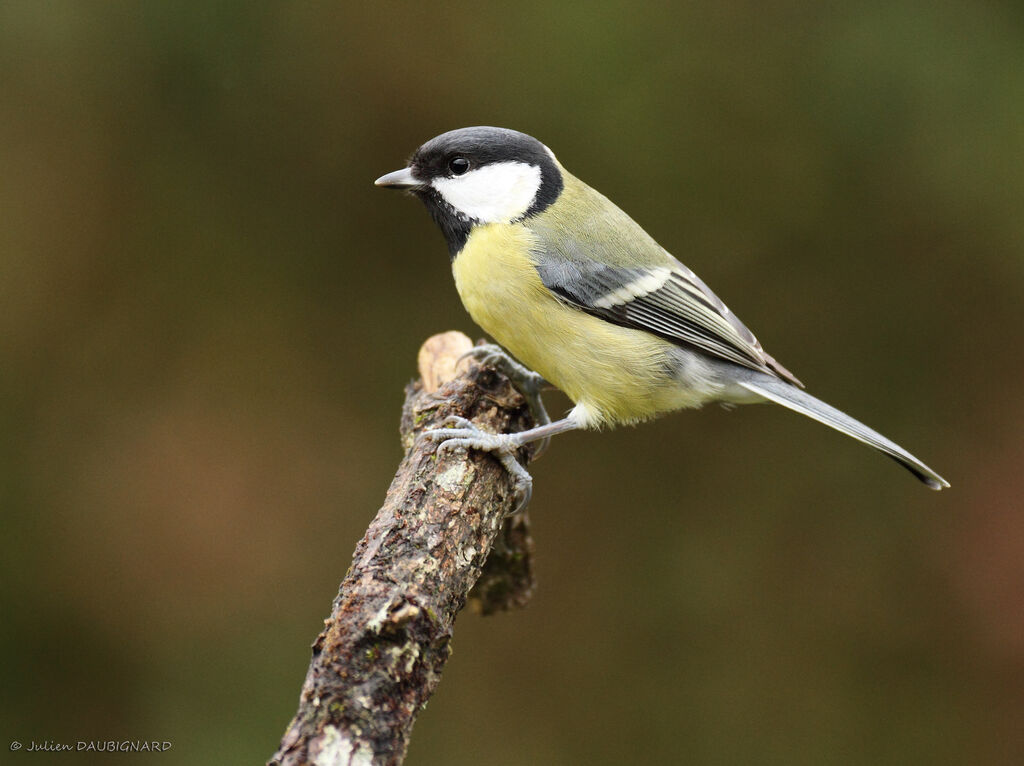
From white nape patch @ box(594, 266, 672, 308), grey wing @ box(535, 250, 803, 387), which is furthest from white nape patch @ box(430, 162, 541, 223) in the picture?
white nape patch @ box(594, 266, 672, 308)

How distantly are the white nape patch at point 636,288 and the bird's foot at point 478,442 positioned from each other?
400 millimetres

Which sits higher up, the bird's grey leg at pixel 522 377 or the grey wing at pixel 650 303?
the grey wing at pixel 650 303

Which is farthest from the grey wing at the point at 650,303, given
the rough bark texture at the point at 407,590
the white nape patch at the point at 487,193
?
the rough bark texture at the point at 407,590

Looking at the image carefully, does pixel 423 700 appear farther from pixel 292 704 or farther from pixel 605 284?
pixel 292 704

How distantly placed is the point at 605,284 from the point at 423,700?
1049mm

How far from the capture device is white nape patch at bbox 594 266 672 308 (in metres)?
2.05

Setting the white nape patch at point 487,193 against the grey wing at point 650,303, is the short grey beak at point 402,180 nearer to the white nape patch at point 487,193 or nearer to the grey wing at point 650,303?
the white nape patch at point 487,193

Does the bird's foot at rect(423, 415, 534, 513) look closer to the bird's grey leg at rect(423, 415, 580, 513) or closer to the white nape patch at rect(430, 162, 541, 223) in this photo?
the bird's grey leg at rect(423, 415, 580, 513)

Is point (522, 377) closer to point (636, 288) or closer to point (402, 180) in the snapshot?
point (636, 288)

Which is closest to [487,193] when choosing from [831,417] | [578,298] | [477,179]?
[477,179]

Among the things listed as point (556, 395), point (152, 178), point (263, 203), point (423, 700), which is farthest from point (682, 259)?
point (423, 700)

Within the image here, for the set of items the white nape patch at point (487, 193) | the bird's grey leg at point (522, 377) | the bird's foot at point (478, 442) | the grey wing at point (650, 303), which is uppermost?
the white nape patch at point (487, 193)

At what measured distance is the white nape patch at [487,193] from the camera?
2.11m

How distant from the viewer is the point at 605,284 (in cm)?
205
